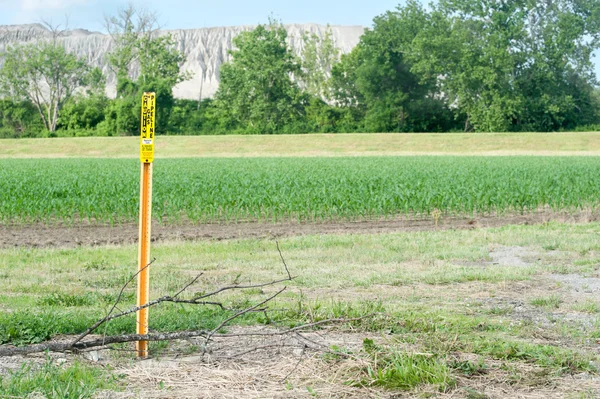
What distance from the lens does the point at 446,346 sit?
539cm

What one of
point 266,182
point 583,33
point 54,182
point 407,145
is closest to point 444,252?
point 266,182

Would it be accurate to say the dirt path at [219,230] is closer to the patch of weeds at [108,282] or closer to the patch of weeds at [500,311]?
the patch of weeds at [108,282]

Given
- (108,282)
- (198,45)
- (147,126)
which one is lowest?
(108,282)

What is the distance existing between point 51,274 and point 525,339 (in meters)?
5.98

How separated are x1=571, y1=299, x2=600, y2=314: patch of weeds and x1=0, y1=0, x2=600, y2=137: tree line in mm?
54617

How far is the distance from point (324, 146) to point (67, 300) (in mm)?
44708

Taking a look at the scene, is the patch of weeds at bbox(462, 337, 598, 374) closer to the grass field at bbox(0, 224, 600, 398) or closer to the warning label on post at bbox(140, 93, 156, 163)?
the grass field at bbox(0, 224, 600, 398)

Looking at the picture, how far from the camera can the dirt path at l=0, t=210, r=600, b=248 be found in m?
12.9

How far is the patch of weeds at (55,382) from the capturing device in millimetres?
4375

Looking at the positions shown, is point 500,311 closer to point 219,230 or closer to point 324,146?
point 219,230

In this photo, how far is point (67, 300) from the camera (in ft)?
24.7

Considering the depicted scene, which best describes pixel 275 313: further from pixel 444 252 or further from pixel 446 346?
pixel 444 252

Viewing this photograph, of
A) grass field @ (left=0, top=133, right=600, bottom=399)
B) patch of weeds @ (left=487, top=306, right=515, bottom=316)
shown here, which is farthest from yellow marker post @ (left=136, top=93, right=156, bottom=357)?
patch of weeds @ (left=487, top=306, right=515, bottom=316)

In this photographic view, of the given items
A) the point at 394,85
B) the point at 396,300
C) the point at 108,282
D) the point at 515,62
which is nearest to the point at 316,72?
the point at 394,85
